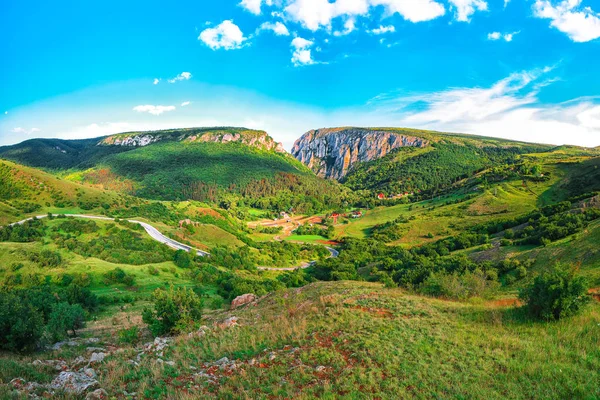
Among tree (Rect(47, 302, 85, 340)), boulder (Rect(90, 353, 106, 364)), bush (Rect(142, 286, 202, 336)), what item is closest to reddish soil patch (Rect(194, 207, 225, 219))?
tree (Rect(47, 302, 85, 340))

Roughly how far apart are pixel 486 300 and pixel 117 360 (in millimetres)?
22655

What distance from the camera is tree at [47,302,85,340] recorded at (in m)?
22.1

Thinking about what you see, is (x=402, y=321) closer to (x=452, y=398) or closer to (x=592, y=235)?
(x=452, y=398)

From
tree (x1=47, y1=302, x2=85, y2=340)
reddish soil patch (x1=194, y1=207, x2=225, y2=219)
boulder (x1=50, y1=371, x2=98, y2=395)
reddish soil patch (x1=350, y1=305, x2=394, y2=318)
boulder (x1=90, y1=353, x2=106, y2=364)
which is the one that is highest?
boulder (x1=50, y1=371, x2=98, y2=395)

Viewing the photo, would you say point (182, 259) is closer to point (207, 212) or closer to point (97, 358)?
point (97, 358)

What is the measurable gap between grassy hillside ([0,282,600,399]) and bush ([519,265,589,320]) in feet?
1.88

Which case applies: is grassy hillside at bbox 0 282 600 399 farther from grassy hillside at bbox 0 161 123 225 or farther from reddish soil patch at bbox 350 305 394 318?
grassy hillside at bbox 0 161 123 225

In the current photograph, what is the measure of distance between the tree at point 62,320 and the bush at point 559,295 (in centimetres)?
3101

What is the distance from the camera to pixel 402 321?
53.6 feet

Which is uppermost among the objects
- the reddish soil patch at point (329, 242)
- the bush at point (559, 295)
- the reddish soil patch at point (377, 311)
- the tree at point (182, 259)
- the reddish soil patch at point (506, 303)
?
the bush at point (559, 295)

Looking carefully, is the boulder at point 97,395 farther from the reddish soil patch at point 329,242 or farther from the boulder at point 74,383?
the reddish soil patch at point 329,242

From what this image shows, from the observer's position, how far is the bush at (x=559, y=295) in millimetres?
13602

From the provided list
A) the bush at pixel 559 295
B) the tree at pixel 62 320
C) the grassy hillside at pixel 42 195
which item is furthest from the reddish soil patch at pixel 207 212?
the bush at pixel 559 295

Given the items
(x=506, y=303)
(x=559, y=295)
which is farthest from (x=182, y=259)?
(x=559, y=295)
